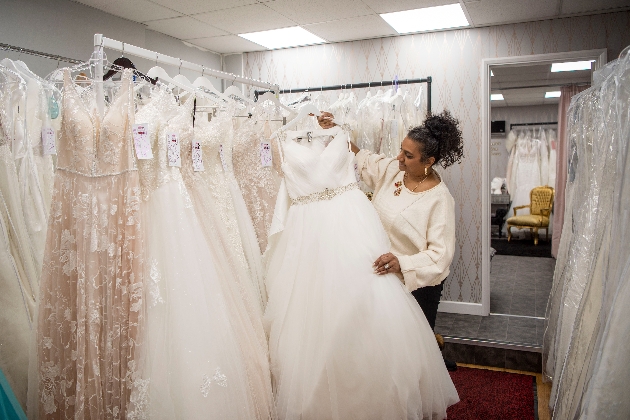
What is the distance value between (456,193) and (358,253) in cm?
245

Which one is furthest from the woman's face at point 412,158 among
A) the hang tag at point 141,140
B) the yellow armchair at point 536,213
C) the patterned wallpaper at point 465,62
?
the yellow armchair at point 536,213

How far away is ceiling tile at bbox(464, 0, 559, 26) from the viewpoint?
3.67 metres

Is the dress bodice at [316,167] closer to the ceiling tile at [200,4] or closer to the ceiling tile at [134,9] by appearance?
the ceiling tile at [200,4]

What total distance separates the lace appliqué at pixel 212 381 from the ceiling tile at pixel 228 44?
11.7 feet

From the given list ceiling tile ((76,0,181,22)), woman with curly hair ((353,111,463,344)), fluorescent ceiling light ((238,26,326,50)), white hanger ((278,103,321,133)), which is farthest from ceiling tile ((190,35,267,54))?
woman with curly hair ((353,111,463,344))

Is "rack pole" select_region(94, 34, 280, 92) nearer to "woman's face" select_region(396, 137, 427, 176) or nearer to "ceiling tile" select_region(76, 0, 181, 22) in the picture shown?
"woman's face" select_region(396, 137, 427, 176)

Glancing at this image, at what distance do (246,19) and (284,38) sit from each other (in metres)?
0.70

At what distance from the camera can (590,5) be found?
3.77m

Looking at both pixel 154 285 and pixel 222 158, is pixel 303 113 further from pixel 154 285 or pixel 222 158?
pixel 154 285

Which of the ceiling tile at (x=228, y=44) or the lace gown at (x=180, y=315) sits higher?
the ceiling tile at (x=228, y=44)

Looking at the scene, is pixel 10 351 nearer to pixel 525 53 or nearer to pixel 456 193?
pixel 456 193

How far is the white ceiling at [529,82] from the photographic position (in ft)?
16.6

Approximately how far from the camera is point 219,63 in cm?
538

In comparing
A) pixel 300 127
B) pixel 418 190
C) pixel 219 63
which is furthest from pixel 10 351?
pixel 219 63
